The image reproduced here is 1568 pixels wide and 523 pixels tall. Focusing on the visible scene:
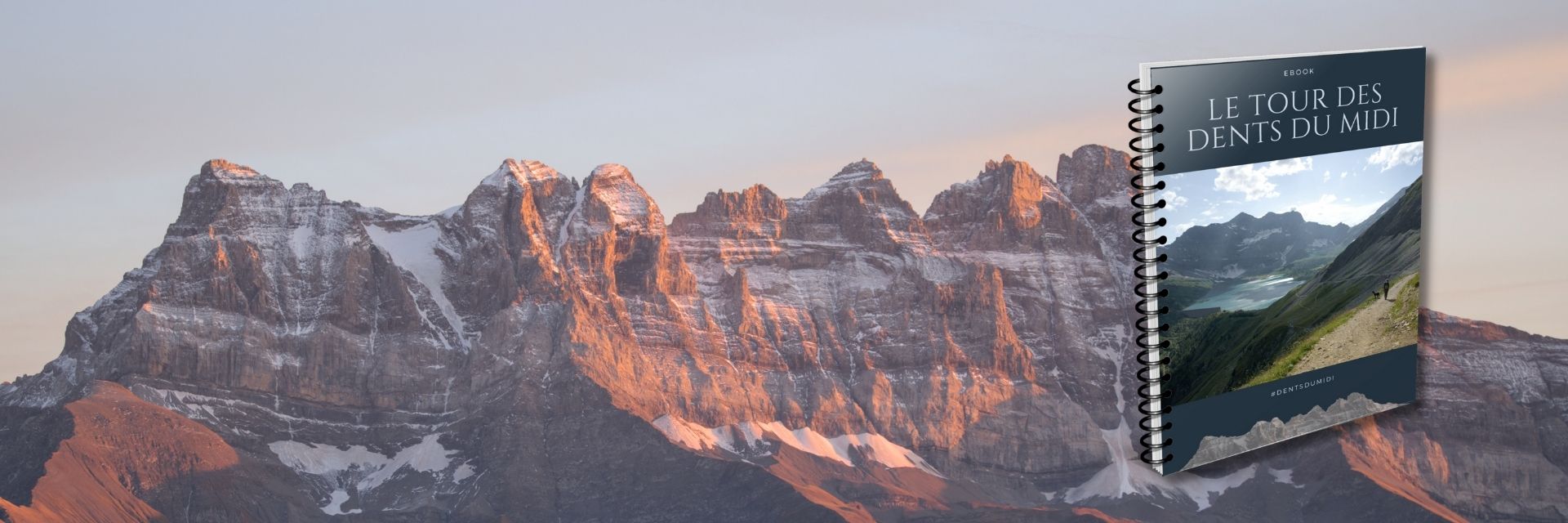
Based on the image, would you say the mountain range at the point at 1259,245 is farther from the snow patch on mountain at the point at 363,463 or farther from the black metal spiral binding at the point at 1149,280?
the snow patch on mountain at the point at 363,463

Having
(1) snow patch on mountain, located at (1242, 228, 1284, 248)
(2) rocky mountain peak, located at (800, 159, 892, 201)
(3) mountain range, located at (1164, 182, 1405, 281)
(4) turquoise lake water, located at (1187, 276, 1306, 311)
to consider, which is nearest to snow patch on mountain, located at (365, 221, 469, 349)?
(2) rocky mountain peak, located at (800, 159, 892, 201)

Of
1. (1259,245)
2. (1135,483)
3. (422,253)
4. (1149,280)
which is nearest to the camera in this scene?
(1149,280)

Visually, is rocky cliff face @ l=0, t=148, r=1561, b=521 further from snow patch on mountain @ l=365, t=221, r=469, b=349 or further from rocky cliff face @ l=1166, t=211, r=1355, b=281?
rocky cliff face @ l=1166, t=211, r=1355, b=281

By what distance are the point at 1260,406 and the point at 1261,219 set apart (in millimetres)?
2390

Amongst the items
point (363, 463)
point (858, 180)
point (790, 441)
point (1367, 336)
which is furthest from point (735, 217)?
point (1367, 336)

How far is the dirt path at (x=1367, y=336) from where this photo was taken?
95.1ft

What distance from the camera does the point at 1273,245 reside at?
2933 cm

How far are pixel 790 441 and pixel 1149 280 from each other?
145 metres

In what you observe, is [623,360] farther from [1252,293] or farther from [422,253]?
[1252,293]

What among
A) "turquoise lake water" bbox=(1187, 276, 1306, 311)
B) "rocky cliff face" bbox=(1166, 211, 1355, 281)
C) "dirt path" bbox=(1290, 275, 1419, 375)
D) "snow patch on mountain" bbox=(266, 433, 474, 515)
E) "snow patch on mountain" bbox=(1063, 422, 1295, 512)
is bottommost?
"snow patch on mountain" bbox=(1063, 422, 1295, 512)

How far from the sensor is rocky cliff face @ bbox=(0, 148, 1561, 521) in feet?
503

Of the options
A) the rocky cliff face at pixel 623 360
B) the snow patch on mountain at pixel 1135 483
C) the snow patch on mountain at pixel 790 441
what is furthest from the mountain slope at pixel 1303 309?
the snow patch on mountain at pixel 790 441

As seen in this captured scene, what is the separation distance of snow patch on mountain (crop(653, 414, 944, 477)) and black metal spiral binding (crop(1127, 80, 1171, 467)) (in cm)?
13603

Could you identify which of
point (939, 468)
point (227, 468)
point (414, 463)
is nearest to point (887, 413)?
point (939, 468)
